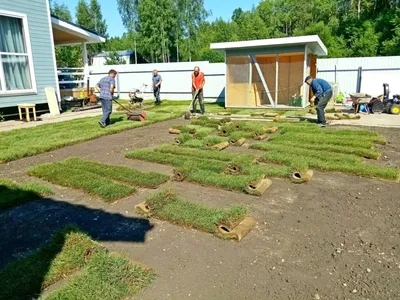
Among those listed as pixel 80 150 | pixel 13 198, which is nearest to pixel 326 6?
pixel 80 150

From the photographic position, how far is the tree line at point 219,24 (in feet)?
111

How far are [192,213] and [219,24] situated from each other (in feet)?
182

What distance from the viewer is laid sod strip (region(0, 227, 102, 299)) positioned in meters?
2.55

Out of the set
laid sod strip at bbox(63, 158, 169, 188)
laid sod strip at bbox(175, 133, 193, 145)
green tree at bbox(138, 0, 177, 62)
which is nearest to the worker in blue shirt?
laid sod strip at bbox(175, 133, 193, 145)

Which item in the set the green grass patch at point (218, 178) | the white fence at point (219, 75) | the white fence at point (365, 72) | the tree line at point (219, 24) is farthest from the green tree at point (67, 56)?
the green grass patch at point (218, 178)

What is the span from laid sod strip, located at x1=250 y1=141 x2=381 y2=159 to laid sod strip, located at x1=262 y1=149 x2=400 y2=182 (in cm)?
64

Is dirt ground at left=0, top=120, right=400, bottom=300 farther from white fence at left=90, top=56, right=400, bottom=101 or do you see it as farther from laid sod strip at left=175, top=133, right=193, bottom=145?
white fence at left=90, top=56, right=400, bottom=101

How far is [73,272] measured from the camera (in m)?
2.79

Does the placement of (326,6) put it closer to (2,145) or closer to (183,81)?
(183,81)

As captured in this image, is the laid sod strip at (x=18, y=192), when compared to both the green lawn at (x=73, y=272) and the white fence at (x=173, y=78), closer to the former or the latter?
the green lawn at (x=73, y=272)

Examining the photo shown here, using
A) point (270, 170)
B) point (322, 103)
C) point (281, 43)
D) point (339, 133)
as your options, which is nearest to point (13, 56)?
point (281, 43)

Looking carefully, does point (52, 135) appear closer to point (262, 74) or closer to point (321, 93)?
point (321, 93)

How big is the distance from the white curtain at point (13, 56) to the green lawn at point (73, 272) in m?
10.3

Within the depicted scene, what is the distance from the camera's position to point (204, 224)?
3.60 meters
